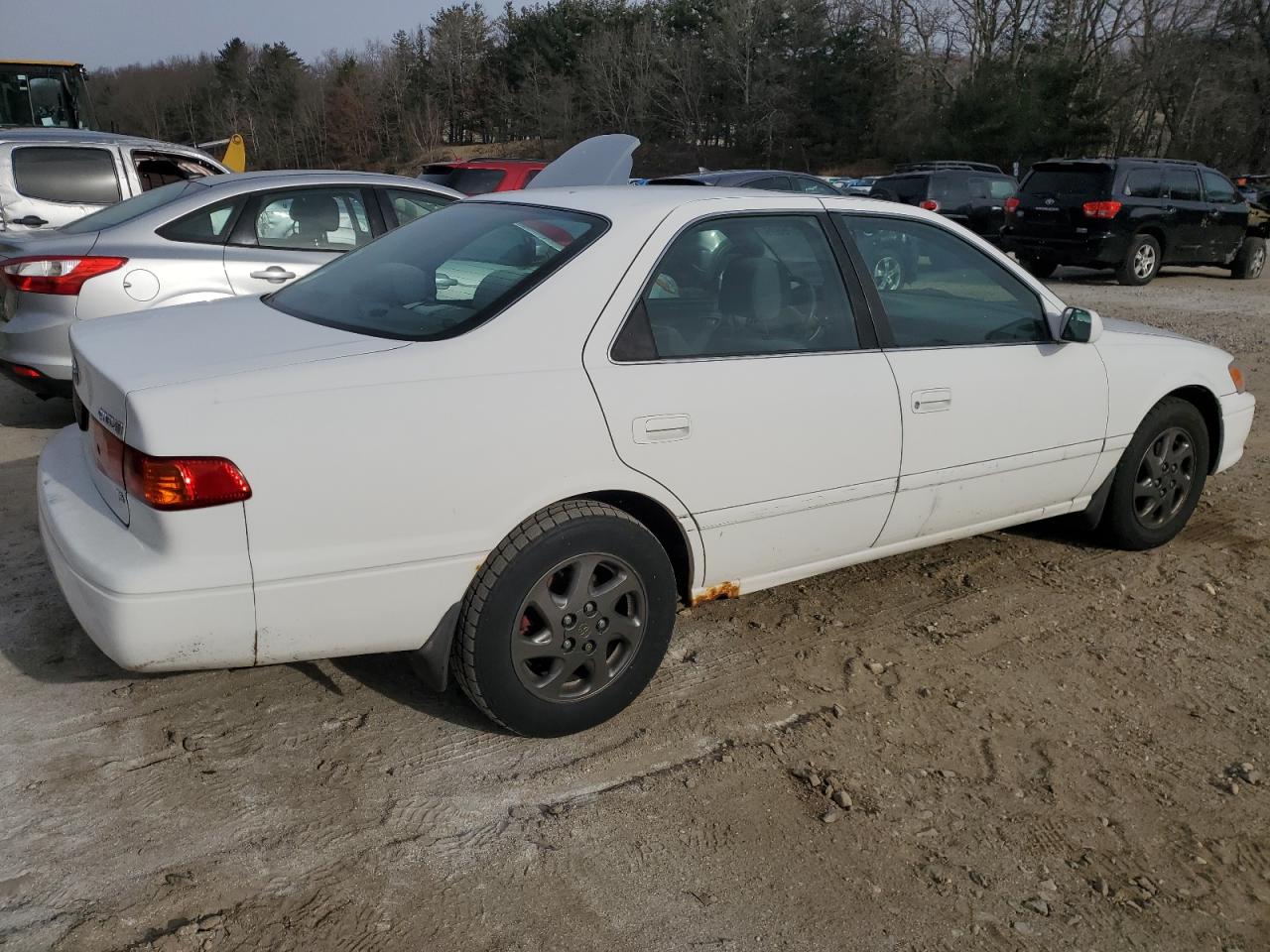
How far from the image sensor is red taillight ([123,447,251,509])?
8.29 feet

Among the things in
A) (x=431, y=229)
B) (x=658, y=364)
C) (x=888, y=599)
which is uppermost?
(x=431, y=229)

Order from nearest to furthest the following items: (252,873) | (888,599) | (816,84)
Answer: (252,873), (888,599), (816,84)

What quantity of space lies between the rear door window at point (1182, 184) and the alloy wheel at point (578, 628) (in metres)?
15.0

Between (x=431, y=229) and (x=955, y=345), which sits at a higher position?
(x=431, y=229)

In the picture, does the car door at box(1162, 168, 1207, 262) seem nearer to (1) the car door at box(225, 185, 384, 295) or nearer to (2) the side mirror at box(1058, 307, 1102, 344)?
(1) the car door at box(225, 185, 384, 295)

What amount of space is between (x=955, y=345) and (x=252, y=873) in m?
2.82

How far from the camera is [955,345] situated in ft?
12.6

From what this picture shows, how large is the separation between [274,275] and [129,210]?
3.59ft

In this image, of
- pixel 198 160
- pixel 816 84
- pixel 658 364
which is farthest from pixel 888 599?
pixel 816 84

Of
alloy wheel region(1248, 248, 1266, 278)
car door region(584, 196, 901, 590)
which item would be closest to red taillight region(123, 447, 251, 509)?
car door region(584, 196, 901, 590)

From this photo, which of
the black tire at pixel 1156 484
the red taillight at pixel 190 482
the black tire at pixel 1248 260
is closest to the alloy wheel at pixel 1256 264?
the black tire at pixel 1248 260

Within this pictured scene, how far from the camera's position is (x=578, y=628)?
120 inches

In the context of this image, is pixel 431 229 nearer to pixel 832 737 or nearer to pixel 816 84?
pixel 832 737

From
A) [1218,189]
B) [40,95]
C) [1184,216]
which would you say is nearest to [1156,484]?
[1184,216]
